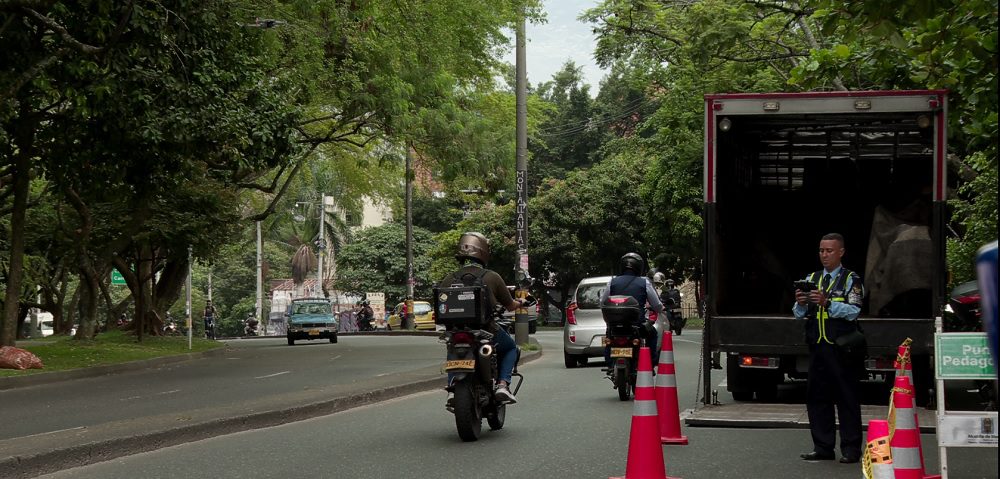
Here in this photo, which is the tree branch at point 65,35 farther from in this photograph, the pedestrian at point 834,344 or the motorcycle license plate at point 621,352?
the pedestrian at point 834,344

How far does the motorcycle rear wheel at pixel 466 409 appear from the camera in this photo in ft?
33.2

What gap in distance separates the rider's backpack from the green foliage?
60158 mm

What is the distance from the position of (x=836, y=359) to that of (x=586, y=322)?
38.8 ft

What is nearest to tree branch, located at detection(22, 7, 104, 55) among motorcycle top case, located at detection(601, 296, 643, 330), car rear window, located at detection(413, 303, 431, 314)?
motorcycle top case, located at detection(601, 296, 643, 330)

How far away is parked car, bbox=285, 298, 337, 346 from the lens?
1624 inches

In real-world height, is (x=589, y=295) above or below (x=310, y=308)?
above

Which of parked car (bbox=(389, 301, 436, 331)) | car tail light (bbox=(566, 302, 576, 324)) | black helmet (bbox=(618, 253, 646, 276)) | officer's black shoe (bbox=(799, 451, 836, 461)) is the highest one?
black helmet (bbox=(618, 253, 646, 276))

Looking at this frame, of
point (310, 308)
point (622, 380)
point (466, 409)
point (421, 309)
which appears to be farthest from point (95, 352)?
point (421, 309)

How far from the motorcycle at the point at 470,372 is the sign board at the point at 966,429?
4493 mm

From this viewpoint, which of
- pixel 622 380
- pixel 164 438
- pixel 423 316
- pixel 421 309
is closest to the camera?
pixel 164 438

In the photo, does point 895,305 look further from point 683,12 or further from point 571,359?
point 683,12

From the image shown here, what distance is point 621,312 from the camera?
1354cm

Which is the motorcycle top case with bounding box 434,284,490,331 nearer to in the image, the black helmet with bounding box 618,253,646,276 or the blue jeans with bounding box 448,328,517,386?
the blue jeans with bounding box 448,328,517,386

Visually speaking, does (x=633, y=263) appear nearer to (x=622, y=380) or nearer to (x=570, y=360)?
(x=622, y=380)
